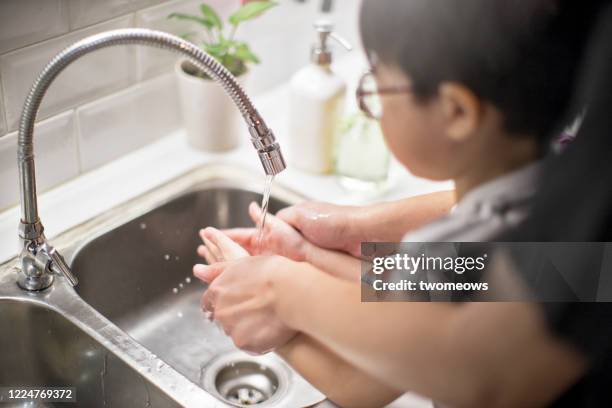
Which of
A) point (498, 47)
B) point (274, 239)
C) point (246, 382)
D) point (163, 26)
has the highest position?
point (498, 47)

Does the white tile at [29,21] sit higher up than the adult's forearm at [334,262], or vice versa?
the white tile at [29,21]

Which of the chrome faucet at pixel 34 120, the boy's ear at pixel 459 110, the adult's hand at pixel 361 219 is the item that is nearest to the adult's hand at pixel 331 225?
the adult's hand at pixel 361 219

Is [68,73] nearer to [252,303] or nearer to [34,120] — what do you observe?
[34,120]

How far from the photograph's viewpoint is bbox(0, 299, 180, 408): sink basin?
0.82m

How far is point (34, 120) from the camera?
78cm

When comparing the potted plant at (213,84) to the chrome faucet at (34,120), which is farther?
the potted plant at (213,84)

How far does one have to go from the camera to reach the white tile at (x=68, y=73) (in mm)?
921

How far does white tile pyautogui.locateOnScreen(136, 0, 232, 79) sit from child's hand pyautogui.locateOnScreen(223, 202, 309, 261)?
0.99ft

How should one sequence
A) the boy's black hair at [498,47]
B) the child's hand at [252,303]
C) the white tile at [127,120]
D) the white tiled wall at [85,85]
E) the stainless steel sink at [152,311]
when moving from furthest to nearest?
the white tile at [127,120], the white tiled wall at [85,85], the stainless steel sink at [152,311], the child's hand at [252,303], the boy's black hair at [498,47]

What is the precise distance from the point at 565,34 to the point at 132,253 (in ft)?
2.36

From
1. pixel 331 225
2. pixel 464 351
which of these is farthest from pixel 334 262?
pixel 464 351

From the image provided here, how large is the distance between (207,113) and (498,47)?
2.25ft

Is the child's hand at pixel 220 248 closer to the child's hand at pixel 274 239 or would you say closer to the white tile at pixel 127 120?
the child's hand at pixel 274 239

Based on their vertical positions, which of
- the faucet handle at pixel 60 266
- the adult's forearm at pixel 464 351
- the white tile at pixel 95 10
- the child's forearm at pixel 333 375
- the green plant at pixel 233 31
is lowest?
the child's forearm at pixel 333 375
